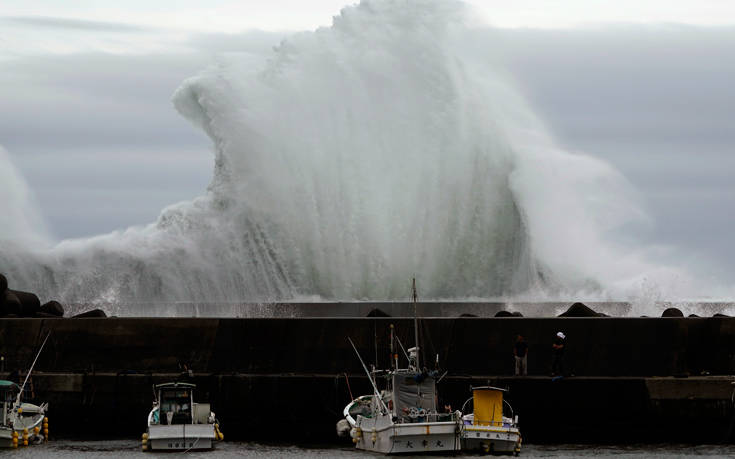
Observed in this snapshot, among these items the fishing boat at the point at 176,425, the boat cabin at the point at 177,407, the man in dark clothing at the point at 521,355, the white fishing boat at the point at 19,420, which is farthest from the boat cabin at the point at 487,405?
the white fishing boat at the point at 19,420

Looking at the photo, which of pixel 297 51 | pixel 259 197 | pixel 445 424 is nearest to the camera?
pixel 445 424

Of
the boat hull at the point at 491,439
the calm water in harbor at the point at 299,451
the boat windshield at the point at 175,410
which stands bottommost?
the calm water in harbor at the point at 299,451

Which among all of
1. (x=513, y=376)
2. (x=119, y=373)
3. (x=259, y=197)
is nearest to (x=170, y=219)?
(x=259, y=197)

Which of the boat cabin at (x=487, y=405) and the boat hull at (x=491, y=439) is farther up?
the boat cabin at (x=487, y=405)

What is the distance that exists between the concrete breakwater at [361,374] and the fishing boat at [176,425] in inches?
52.0

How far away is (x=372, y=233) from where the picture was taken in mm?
45031

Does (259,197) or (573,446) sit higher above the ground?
(259,197)

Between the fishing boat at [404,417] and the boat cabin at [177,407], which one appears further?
the boat cabin at [177,407]

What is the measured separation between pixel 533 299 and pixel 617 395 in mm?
13971

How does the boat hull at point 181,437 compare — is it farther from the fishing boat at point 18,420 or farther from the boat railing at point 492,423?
the boat railing at point 492,423

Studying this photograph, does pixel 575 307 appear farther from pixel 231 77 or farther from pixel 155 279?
pixel 231 77

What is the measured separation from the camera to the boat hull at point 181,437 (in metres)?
27.7

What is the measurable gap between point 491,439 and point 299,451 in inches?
146

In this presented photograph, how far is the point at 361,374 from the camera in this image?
96.2 ft
